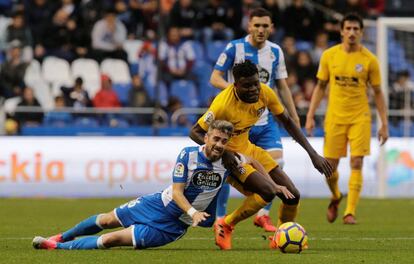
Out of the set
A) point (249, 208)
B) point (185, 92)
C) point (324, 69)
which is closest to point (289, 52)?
point (185, 92)

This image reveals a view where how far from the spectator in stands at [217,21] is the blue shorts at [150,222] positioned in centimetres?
1448

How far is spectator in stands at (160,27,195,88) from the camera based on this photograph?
2283cm

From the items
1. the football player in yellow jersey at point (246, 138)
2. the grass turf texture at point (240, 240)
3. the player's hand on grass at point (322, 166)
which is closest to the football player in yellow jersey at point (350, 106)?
the grass turf texture at point (240, 240)

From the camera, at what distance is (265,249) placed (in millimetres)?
10062

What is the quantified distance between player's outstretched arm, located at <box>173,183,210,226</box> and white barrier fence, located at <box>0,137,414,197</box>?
382 inches

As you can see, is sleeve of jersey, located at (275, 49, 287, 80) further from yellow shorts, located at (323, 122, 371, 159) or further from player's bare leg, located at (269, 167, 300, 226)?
player's bare leg, located at (269, 167, 300, 226)

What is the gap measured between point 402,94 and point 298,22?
3684 millimetres

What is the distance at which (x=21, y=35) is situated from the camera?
23.2m

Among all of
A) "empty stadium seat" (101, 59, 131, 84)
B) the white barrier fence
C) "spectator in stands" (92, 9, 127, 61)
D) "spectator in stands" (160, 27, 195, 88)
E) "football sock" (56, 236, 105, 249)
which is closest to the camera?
"football sock" (56, 236, 105, 249)

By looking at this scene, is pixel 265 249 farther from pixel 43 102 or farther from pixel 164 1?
pixel 164 1

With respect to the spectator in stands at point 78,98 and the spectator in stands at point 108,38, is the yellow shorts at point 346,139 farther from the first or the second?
the spectator in stands at point 108,38

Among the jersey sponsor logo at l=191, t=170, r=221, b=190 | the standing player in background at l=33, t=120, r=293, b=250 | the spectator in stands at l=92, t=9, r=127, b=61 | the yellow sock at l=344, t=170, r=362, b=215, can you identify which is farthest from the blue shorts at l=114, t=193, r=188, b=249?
the spectator in stands at l=92, t=9, r=127, b=61

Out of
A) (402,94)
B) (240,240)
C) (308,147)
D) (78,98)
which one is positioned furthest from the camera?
(402,94)

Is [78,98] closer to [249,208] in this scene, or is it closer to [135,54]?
[135,54]
